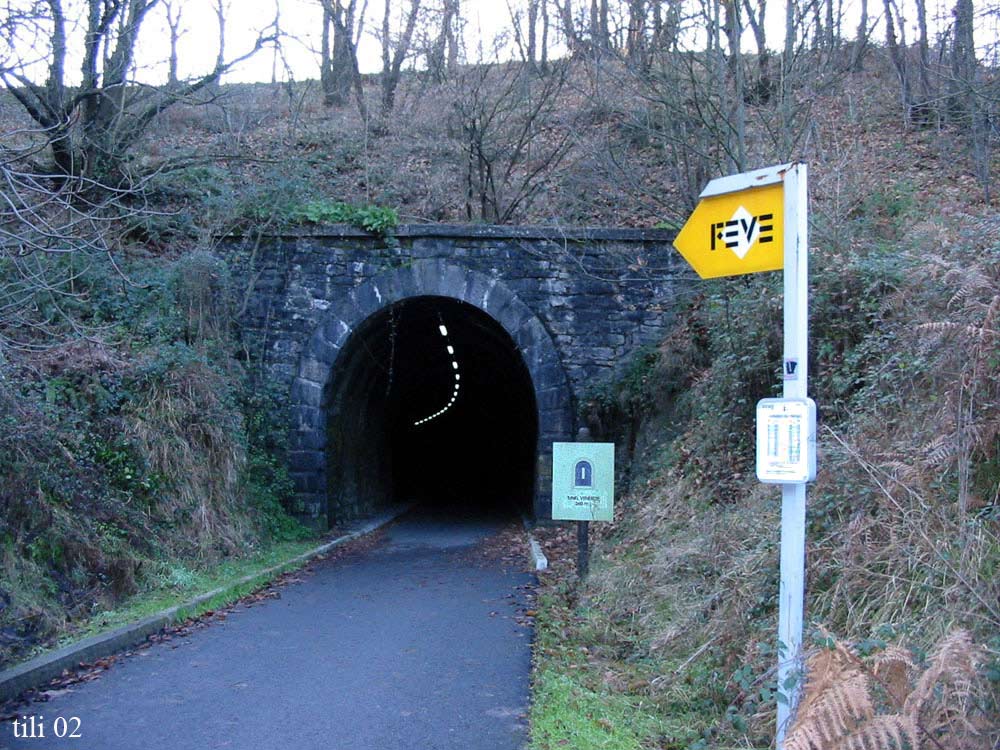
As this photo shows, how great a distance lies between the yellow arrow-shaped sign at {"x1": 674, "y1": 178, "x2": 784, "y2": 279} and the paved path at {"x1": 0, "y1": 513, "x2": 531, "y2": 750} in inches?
114

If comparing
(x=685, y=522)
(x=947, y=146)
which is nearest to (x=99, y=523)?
(x=685, y=522)

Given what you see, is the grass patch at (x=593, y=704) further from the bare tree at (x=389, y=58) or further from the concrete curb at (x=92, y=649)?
the bare tree at (x=389, y=58)

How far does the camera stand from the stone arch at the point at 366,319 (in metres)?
14.9

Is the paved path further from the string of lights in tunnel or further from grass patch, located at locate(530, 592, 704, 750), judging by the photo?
the string of lights in tunnel

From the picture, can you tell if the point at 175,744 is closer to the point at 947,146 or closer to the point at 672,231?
the point at 672,231

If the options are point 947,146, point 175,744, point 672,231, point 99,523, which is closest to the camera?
point 175,744

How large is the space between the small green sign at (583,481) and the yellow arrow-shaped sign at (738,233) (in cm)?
543

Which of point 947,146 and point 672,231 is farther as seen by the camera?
point 947,146

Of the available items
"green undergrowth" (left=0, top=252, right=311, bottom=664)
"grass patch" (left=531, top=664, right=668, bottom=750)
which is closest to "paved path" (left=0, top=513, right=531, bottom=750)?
"grass patch" (left=531, top=664, right=668, bottom=750)

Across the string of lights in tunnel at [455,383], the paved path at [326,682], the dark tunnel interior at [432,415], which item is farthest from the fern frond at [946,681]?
the string of lights in tunnel at [455,383]

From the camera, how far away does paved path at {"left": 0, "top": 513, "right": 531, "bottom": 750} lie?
A: 527 cm

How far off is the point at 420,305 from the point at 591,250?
11.0 ft

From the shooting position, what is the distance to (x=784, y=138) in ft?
36.8

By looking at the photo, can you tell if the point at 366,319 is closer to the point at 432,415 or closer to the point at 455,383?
the point at 455,383
